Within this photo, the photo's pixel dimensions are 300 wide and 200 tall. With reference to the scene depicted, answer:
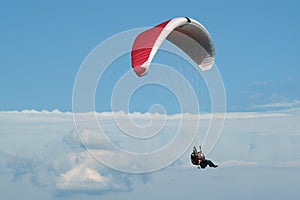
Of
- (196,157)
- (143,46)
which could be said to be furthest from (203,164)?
(143,46)

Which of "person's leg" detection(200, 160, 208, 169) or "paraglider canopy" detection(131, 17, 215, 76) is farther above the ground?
"paraglider canopy" detection(131, 17, 215, 76)

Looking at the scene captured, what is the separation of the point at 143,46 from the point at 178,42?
784 centimetres

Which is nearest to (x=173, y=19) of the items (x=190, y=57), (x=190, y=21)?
(x=190, y=21)

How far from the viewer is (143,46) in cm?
7069

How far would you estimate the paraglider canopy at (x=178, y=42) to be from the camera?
6912 cm

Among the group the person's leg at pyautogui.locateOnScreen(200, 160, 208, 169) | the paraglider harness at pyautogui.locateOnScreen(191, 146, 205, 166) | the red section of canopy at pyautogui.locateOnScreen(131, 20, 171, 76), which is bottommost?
the person's leg at pyautogui.locateOnScreen(200, 160, 208, 169)

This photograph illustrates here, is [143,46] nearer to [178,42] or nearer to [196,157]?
[178,42]

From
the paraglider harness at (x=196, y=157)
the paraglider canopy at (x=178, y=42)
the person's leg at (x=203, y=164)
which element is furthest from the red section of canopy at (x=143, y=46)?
the person's leg at (x=203, y=164)

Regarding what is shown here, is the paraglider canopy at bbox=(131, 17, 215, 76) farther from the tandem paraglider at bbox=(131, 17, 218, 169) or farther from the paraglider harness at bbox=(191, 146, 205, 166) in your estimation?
the paraglider harness at bbox=(191, 146, 205, 166)

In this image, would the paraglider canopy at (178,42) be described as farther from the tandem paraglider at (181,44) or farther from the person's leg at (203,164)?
the person's leg at (203,164)

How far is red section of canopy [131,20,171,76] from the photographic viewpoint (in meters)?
68.5

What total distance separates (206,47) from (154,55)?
905 cm

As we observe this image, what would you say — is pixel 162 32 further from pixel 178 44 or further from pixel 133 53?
pixel 178 44

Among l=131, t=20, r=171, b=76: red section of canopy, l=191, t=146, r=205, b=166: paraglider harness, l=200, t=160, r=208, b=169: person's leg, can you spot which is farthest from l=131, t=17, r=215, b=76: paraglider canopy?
l=200, t=160, r=208, b=169: person's leg
